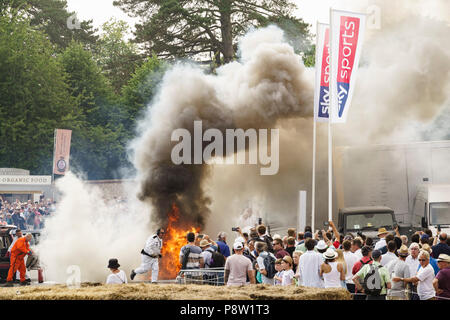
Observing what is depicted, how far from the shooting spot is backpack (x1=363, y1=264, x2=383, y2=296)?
33.3ft

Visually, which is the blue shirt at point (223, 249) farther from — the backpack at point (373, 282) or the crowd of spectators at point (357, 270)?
the backpack at point (373, 282)

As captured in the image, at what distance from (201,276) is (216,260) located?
2.50ft

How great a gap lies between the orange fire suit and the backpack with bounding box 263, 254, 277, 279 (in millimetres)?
8385

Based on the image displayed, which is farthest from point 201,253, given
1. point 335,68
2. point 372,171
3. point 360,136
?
point 360,136

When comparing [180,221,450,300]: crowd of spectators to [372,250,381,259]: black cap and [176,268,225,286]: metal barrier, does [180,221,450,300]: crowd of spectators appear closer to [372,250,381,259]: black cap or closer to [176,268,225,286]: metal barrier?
[372,250,381,259]: black cap

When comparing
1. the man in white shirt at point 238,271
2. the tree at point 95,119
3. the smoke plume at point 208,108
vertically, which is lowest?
Result: the man in white shirt at point 238,271

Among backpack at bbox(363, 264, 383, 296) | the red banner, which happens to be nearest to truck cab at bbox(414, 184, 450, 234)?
backpack at bbox(363, 264, 383, 296)

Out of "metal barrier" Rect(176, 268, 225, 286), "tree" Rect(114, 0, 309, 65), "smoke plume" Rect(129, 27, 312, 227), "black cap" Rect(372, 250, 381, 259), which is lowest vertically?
"metal barrier" Rect(176, 268, 225, 286)

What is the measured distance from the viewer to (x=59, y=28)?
205 feet

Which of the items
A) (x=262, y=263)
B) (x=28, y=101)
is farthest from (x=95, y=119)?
(x=262, y=263)

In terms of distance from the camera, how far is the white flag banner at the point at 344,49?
2017 cm

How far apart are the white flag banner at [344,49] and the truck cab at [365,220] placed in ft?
11.4

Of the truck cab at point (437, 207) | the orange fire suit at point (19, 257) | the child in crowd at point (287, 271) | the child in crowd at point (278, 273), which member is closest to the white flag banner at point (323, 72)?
the truck cab at point (437, 207)

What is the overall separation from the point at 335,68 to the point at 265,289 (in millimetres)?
13215
